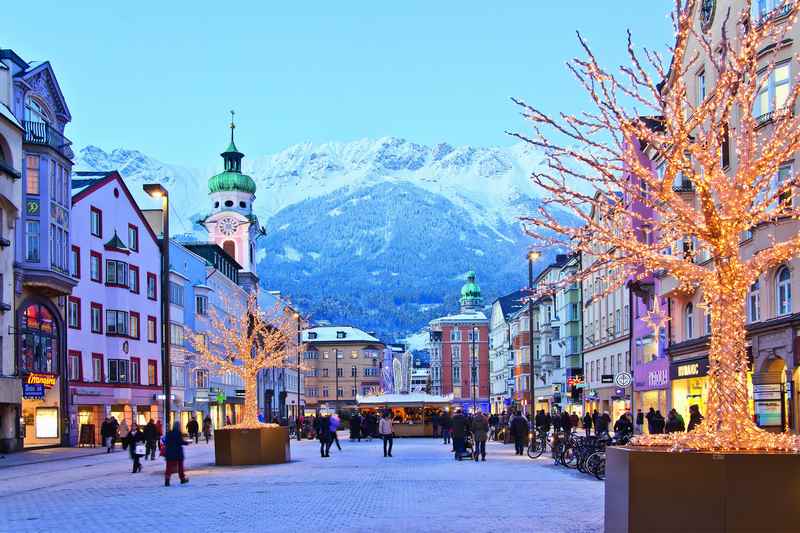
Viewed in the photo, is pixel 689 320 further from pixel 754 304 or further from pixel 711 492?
pixel 711 492

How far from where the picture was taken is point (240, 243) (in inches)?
4766

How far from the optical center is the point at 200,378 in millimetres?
83875

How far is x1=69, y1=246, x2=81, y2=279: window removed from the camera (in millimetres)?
59938

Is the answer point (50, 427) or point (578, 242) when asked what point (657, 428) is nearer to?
point (578, 242)

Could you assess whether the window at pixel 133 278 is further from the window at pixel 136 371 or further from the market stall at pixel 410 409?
the market stall at pixel 410 409

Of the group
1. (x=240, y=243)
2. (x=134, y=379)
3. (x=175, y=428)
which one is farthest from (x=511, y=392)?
(x=175, y=428)

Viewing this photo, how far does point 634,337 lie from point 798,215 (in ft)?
157

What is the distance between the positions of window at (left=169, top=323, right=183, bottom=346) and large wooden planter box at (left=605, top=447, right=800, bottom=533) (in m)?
66.7

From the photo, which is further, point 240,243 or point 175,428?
point 240,243

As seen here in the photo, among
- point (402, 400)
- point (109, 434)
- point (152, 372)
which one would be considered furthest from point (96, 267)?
point (402, 400)

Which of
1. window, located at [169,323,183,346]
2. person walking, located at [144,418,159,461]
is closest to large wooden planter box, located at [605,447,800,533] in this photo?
person walking, located at [144,418,159,461]

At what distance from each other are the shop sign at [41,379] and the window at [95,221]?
11.3m

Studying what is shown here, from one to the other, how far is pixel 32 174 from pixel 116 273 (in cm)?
1555

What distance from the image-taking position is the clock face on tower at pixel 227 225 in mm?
121688
